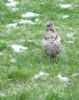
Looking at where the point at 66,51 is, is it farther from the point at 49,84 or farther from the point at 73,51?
the point at 49,84

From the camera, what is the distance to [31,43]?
14141 millimetres

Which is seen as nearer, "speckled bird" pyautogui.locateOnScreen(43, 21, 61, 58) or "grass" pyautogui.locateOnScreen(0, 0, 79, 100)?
"grass" pyautogui.locateOnScreen(0, 0, 79, 100)

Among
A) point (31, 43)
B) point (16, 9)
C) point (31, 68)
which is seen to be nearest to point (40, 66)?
point (31, 68)

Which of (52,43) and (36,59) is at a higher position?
(52,43)

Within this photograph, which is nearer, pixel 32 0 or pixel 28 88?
pixel 28 88

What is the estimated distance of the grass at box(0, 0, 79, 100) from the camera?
10218mm

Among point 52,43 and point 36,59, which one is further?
point 36,59

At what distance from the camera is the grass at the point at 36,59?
402 inches

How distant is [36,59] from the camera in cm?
1263

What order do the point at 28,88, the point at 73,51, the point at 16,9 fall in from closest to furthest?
the point at 28,88
the point at 73,51
the point at 16,9

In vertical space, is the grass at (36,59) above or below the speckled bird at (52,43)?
below

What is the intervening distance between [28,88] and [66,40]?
14.2 ft

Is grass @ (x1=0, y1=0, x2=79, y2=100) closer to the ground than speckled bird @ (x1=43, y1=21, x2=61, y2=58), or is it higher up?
closer to the ground

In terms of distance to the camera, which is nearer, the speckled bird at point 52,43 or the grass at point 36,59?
the grass at point 36,59
